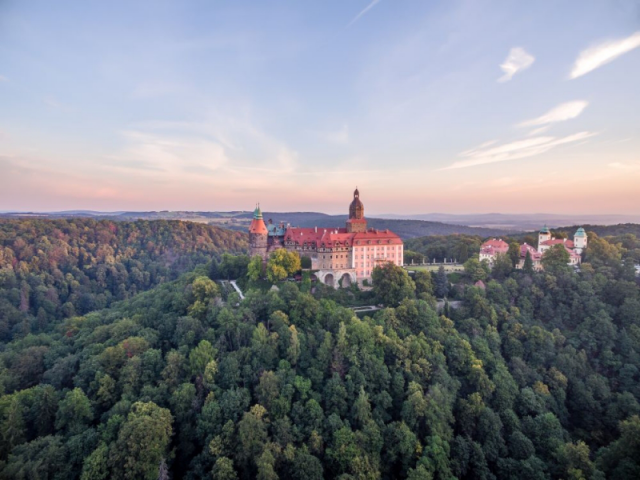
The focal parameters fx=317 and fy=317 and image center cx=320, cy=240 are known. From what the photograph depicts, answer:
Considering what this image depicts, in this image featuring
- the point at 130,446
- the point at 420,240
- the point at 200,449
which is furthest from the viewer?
the point at 420,240

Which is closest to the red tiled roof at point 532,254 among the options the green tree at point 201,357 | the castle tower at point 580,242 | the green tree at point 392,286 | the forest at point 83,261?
the castle tower at point 580,242

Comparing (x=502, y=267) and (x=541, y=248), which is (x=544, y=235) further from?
(x=502, y=267)

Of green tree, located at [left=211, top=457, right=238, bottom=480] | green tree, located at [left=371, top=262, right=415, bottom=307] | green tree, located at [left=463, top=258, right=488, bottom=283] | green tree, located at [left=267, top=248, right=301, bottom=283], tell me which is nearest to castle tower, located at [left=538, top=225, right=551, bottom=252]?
green tree, located at [left=463, top=258, right=488, bottom=283]

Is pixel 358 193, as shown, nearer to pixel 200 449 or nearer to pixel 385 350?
pixel 385 350

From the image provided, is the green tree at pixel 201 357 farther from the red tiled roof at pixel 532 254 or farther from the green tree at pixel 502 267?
the red tiled roof at pixel 532 254

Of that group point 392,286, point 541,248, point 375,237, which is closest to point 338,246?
point 375,237

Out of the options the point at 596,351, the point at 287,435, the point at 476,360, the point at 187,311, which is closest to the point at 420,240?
the point at 596,351
